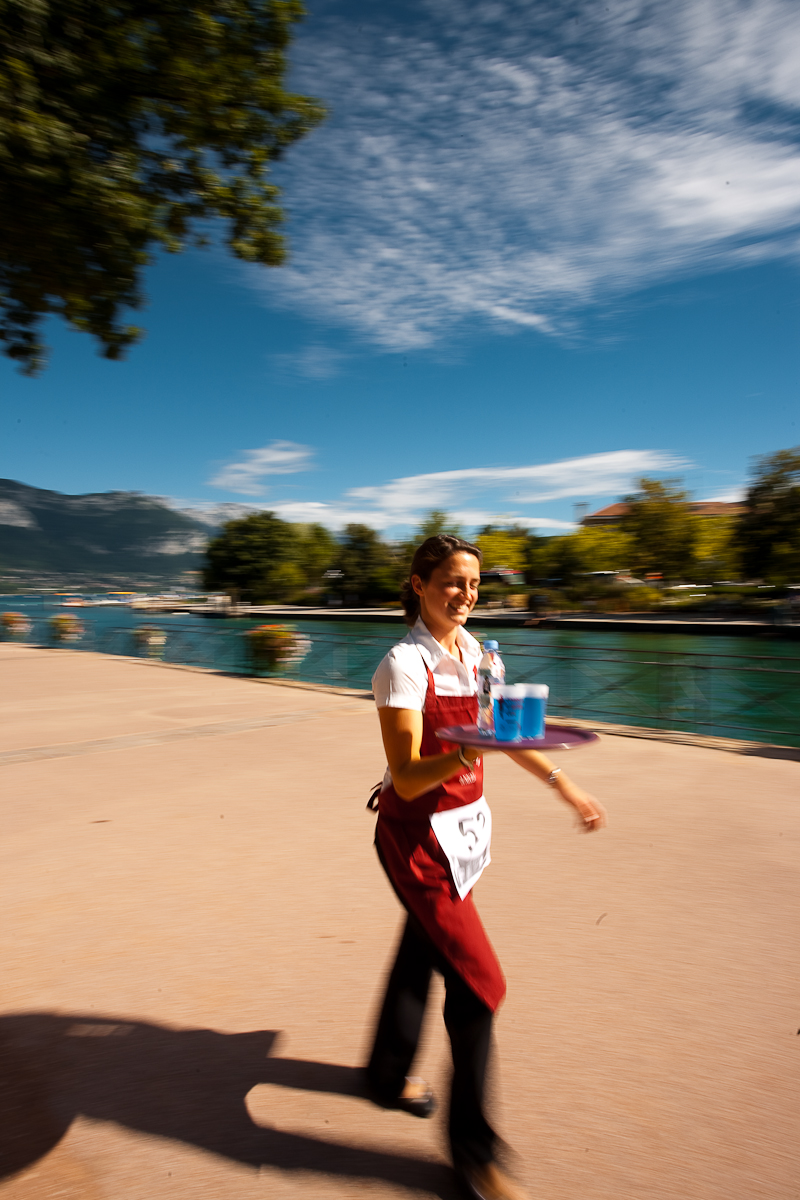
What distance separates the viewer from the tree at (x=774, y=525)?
53938mm

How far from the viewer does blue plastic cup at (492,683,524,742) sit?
185 centimetres

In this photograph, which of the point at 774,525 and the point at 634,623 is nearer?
the point at 634,623

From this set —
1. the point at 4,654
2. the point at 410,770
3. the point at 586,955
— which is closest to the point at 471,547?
the point at 410,770

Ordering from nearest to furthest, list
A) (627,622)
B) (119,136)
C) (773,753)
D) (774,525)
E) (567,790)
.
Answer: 1. (567,790)
2. (119,136)
3. (773,753)
4. (627,622)
5. (774,525)

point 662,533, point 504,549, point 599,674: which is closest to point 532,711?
point 599,674

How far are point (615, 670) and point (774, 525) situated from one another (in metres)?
32.9

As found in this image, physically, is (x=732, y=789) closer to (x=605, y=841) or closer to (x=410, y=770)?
(x=605, y=841)

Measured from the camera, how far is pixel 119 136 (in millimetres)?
5680

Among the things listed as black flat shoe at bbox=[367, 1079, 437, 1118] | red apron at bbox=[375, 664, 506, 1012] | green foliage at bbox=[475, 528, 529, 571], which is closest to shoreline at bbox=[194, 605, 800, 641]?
green foliage at bbox=[475, 528, 529, 571]

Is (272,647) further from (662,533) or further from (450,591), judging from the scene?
(662,533)

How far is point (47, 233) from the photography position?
5.23 m

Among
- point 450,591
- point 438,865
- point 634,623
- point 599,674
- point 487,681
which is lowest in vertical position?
point 599,674

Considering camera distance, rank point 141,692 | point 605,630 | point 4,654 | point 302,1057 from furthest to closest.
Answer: point 605,630, point 4,654, point 141,692, point 302,1057

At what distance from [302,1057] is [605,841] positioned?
8.72ft
